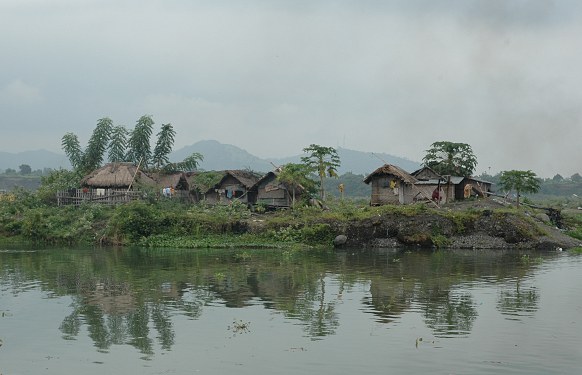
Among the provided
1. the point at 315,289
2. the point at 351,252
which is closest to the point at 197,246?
the point at 351,252

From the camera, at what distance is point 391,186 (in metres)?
47.5

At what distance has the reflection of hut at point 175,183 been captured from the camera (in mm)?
52844

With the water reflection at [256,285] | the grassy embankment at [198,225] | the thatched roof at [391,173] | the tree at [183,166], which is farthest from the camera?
the tree at [183,166]

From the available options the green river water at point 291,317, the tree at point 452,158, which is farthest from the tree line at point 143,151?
the green river water at point 291,317

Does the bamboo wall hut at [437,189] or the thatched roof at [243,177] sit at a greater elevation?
the thatched roof at [243,177]

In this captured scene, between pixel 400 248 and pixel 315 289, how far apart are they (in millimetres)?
16177

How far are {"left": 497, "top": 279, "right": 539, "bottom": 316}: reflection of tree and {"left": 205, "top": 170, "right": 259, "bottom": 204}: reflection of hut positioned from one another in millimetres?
29574

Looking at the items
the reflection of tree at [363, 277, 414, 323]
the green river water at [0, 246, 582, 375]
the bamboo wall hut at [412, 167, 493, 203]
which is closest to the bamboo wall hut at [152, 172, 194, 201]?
the bamboo wall hut at [412, 167, 493, 203]

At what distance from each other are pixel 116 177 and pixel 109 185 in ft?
2.82

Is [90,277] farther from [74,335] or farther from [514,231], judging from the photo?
[514,231]

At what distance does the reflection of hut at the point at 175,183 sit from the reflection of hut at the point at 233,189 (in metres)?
2.57

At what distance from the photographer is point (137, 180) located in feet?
166

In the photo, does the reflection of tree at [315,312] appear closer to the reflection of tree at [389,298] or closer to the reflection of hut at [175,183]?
the reflection of tree at [389,298]

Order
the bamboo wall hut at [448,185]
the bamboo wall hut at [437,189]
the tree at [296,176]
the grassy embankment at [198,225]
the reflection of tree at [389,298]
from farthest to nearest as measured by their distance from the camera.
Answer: the bamboo wall hut at [448,185] → the bamboo wall hut at [437,189] → the tree at [296,176] → the grassy embankment at [198,225] → the reflection of tree at [389,298]
